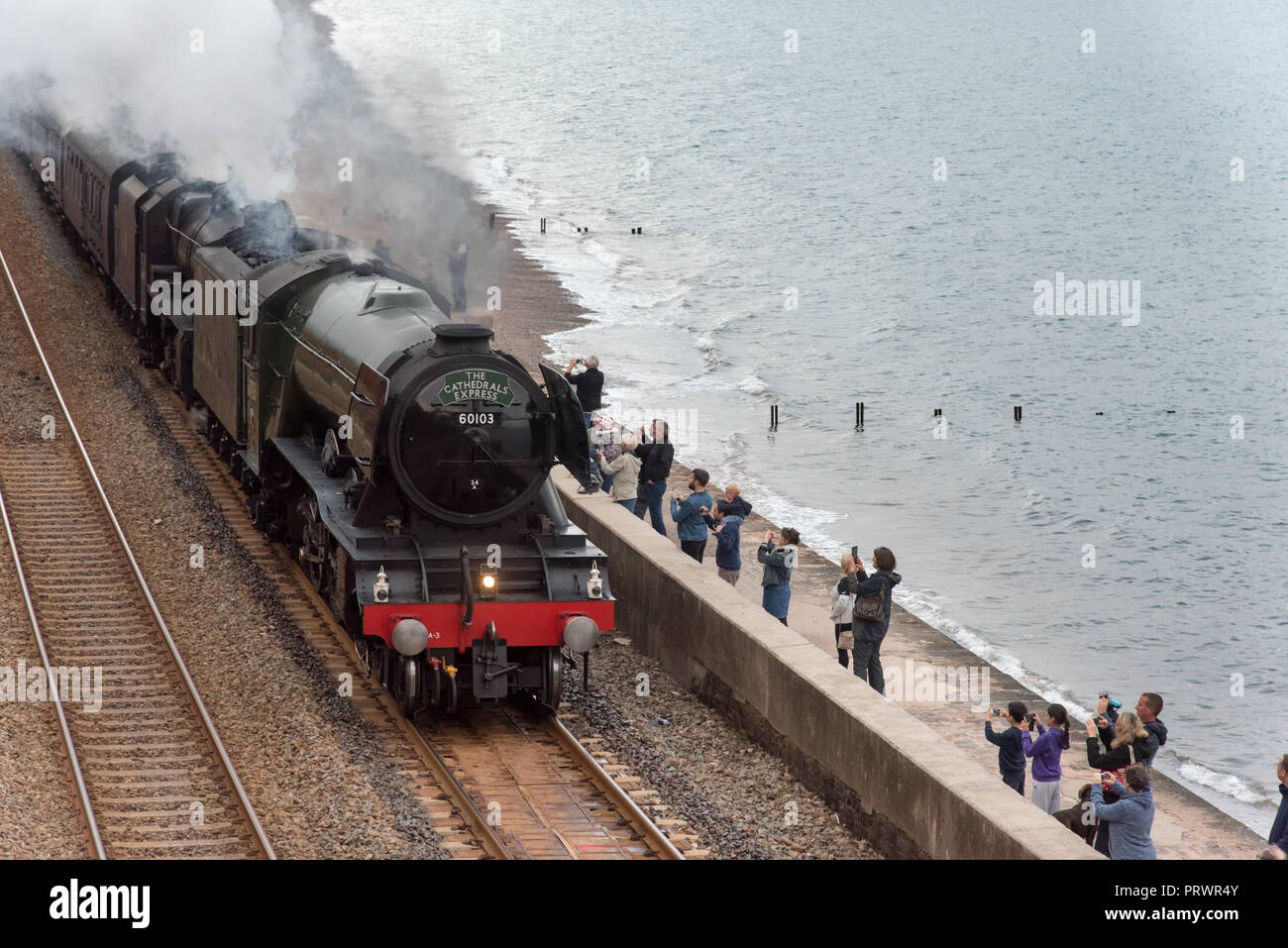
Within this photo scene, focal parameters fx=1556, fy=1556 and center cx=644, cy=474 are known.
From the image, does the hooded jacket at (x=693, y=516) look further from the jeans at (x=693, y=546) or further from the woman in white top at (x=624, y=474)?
the woman in white top at (x=624, y=474)

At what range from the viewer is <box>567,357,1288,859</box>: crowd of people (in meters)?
10.2

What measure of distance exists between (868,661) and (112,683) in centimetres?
709

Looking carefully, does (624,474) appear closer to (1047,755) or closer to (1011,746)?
(1011,746)

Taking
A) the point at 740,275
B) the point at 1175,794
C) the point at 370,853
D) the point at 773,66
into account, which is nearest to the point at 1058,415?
the point at 740,275

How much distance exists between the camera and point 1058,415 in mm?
43875

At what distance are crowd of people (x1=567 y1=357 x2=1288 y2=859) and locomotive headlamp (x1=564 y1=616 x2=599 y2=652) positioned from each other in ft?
7.26

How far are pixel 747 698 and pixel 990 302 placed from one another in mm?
47026

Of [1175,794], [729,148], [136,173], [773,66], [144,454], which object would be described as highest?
[773,66]

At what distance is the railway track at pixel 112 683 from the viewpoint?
38.8 ft

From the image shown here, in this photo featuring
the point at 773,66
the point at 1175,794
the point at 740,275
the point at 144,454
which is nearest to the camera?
the point at 1175,794

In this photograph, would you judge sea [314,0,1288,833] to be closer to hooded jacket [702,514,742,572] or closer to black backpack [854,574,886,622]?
hooded jacket [702,514,742,572]

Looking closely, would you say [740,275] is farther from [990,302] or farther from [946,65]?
[946,65]

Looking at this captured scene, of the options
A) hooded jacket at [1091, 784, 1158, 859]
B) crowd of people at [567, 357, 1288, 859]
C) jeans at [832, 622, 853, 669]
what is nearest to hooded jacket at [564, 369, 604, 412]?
crowd of people at [567, 357, 1288, 859]

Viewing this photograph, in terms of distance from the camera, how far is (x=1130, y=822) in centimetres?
1011
